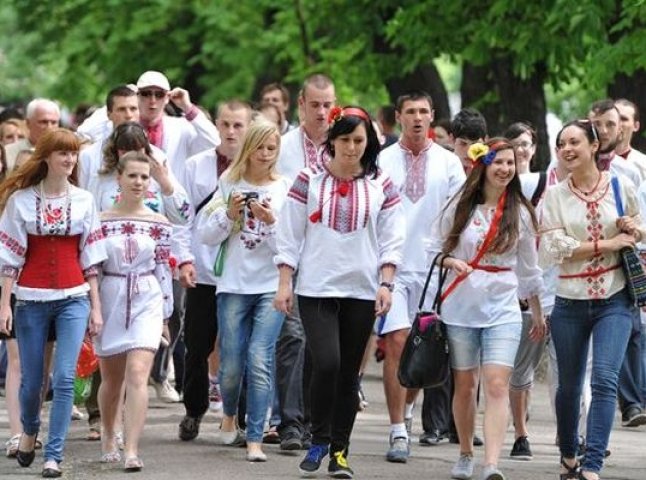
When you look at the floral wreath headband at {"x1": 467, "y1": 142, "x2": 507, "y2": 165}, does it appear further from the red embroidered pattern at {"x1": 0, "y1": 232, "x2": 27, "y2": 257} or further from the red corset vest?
the red embroidered pattern at {"x1": 0, "y1": 232, "x2": 27, "y2": 257}

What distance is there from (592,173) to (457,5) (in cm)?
1099

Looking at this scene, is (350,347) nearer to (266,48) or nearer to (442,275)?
(442,275)

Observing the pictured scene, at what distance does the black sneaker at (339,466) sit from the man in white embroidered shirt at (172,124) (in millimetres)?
3161

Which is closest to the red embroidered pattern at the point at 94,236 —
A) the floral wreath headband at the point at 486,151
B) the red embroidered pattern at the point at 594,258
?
the floral wreath headband at the point at 486,151

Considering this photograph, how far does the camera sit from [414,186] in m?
13.6

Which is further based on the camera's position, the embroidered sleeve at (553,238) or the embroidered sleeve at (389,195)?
the embroidered sleeve at (389,195)

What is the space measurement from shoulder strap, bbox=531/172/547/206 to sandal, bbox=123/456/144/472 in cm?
314

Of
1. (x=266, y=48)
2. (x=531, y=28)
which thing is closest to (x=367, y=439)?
(x=531, y=28)

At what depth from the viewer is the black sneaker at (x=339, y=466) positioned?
38.7 feet

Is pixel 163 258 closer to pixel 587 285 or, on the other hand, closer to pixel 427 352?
pixel 427 352

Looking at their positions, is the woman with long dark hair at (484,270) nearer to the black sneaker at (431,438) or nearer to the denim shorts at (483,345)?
the denim shorts at (483,345)

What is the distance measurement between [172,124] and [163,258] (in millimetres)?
2359

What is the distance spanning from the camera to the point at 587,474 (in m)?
11.4

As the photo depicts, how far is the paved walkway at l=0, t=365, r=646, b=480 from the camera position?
1205cm
